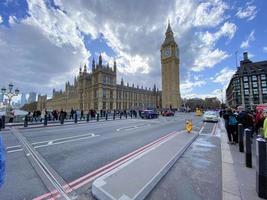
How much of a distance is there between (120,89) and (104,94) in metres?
12.4

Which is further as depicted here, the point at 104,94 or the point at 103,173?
the point at 104,94

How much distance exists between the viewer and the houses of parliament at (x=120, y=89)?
2734 inches

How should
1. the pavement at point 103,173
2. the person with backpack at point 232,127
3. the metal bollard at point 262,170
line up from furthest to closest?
the person with backpack at point 232,127 → the pavement at point 103,173 → the metal bollard at point 262,170

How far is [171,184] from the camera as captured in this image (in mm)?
3617

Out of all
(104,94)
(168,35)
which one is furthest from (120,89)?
(168,35)

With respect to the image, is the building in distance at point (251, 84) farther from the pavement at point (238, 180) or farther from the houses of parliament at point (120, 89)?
the pavement at point (238, 180)

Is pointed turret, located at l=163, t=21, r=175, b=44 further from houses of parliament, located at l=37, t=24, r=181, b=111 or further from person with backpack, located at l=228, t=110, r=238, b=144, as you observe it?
person with backpack, located at l=228, t=110, r=238, b=144

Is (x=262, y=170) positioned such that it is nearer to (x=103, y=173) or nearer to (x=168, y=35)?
(x=103, y=173)

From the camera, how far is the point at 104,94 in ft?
226

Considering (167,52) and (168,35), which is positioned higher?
(168,35)

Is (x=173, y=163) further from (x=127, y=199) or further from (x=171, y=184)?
(x=127, y=199)

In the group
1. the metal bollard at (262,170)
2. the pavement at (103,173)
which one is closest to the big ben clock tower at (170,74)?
the pavement at (103,173)

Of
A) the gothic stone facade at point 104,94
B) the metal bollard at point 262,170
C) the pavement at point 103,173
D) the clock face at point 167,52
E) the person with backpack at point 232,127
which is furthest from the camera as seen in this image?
the clock face at point 167,52

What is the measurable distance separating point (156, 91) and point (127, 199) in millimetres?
102435
